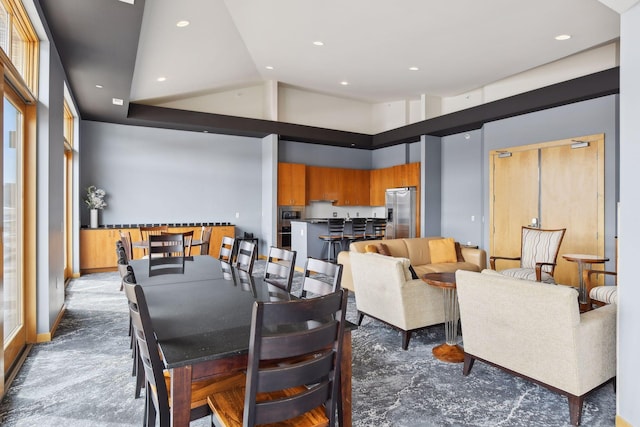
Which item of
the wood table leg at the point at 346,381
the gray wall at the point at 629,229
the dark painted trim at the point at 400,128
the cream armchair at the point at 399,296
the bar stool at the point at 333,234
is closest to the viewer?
the wood table leg at the point at 346,381

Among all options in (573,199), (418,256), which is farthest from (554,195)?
(418,256)

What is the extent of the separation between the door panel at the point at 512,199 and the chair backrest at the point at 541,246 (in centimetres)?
127

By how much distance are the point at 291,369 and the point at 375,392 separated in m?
1.43

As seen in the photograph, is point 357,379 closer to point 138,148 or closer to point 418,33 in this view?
point 418,33

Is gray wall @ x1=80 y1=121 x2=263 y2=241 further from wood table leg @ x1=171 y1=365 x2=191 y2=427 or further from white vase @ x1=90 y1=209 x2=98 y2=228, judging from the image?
wood table leg @ x1=171 y1=365 x2=191 y2=427

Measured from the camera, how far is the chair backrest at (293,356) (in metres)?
1.23

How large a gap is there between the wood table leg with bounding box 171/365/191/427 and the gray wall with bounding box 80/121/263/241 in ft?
22.0

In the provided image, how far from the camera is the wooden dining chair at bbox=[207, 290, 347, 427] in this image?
1.24 meters

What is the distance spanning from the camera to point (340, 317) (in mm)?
1426

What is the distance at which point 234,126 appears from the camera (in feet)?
24.1

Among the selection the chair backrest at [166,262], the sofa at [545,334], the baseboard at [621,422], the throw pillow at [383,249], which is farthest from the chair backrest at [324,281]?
the throw pillow at [383,249]

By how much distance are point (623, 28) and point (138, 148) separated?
750 centimetres

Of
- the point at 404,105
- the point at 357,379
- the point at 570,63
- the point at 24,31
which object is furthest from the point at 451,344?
the point at 404,105

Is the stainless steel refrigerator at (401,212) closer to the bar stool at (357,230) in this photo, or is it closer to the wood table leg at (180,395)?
→ the bar stool at (357,230)
